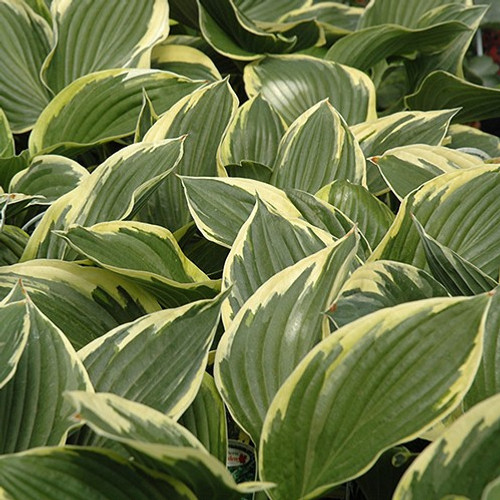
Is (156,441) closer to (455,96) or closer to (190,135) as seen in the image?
(190,135)

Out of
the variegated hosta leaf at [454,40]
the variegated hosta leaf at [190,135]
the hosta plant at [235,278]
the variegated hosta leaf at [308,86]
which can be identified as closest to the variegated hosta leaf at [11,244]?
the hosta plant at [235,278]

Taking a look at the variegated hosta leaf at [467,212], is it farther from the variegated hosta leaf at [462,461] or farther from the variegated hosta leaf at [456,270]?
the variegated hosta leaf at [462,461]

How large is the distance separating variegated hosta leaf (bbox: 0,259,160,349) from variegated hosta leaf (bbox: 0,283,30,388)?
10 cm

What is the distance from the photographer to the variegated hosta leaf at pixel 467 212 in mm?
725

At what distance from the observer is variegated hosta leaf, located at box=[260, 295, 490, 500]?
47 cm

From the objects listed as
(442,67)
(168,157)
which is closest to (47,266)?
(168,157)

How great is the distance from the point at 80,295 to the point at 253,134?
36cm

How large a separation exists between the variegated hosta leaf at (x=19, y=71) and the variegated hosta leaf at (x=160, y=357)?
2.15ft

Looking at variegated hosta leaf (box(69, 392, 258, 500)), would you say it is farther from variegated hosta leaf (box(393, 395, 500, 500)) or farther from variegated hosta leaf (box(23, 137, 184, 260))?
variegated hosta leaf (box(23, 137, 184, 260))

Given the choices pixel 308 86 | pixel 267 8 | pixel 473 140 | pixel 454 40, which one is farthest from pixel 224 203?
pixel 267 8

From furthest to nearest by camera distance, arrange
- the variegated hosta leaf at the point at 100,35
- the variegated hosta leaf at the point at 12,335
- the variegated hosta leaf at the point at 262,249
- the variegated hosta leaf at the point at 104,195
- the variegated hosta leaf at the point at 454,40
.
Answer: the variegated hosta leaf at the point at 454,40 → the variegated hosta leaf at the point at 100,35 → the variegated hosta leaf at the point at 104,195 → the variegated hosta leaf at the point at 262,249 → the variegated hosta leaf at the point at 12,335

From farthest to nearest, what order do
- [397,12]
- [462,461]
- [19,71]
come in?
[397,12] → [19,71] → [462,461]

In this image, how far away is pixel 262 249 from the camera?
66 centimetres

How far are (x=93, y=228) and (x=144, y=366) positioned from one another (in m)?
0.18
